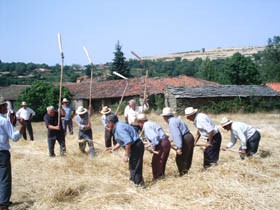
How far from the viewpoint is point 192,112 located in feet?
21.1

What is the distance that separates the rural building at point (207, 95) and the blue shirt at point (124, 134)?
18.8 metres

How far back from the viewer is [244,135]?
6504 millimetres

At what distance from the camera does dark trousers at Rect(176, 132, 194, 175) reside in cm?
618

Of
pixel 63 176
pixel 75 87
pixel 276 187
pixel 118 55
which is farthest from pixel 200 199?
pixel 118 55

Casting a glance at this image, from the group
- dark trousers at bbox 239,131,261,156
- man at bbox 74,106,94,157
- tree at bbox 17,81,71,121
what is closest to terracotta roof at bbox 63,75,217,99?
tree at bbox 17,81,71,121

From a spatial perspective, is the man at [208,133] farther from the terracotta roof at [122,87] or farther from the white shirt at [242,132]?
the terracotta roof at [122,87]

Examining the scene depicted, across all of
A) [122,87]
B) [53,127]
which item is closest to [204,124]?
[53,127]

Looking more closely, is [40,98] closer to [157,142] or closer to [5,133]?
[157,142]

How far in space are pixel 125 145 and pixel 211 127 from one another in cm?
177

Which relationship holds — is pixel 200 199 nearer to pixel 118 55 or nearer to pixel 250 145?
pixel 250 145

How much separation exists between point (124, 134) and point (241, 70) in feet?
112

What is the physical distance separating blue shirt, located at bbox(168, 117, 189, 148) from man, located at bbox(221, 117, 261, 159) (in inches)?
34.8

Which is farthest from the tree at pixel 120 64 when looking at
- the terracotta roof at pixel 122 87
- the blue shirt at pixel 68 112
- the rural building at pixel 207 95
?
the blue shirt at pixel 68 112

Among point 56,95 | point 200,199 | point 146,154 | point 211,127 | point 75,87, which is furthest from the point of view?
point 75,87
